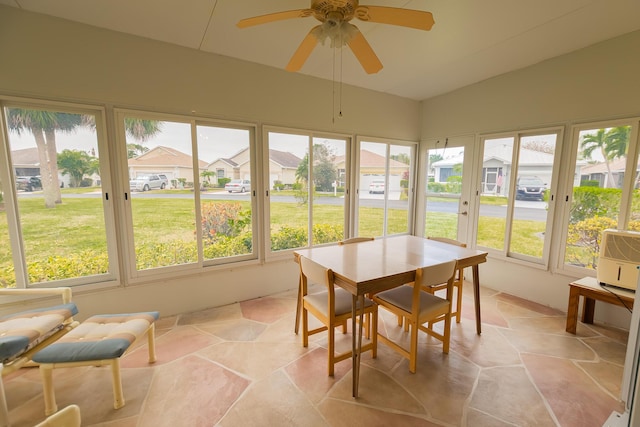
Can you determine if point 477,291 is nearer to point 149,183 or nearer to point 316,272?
point 316,272

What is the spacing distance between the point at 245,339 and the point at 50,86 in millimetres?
2647

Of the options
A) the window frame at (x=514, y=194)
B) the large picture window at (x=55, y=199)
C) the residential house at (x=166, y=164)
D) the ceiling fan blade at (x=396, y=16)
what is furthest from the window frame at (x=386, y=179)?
the large picture window at (x=55, y=199)

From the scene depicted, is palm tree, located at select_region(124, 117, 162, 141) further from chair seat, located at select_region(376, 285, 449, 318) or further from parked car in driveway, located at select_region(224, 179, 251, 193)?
chair seat, located at select_region(376, 285, 449, 318)

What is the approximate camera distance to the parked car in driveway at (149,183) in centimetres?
259

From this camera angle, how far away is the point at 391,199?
14.0ft

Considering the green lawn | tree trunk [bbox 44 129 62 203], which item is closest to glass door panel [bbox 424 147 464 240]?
the green lawn

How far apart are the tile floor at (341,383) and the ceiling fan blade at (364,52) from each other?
229cm

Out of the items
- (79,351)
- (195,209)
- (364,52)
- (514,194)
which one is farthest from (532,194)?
(79,351)

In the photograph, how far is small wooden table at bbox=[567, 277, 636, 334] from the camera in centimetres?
223

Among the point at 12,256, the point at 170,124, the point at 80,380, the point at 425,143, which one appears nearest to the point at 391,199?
the point at 425,143

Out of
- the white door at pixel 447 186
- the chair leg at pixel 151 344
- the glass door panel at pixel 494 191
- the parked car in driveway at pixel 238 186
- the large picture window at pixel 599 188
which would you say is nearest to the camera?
the chair leg at pixel 151 344

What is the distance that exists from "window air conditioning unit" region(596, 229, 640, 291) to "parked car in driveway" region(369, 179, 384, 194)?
2443mm

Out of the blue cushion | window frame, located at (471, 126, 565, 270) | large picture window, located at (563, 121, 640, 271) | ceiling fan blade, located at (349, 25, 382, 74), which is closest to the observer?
the blue cushion

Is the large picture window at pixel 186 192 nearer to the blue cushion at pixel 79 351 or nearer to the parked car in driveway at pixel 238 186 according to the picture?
the parked car in driveway at pixel 238 186
